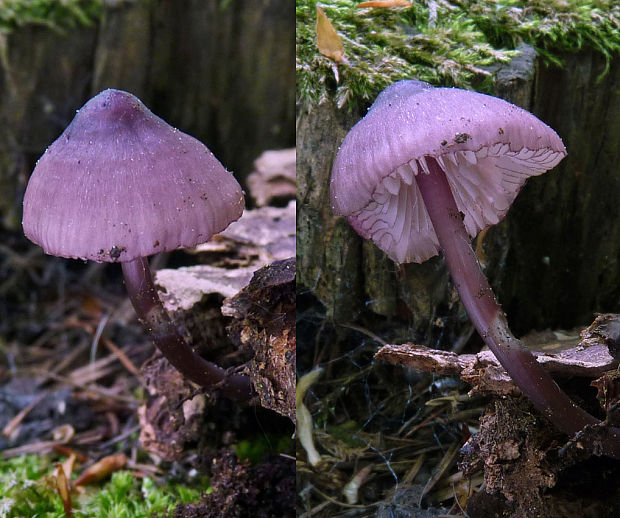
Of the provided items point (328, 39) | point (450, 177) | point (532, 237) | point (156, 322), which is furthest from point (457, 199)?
point (156, 322)

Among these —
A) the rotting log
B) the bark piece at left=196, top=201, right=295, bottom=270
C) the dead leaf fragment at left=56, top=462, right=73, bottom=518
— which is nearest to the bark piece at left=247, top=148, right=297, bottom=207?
the bark piece at left=196, top=201, right=295, bottom=270

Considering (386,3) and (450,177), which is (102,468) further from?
(386,3)

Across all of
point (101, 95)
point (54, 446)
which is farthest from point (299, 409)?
point (54, 446)

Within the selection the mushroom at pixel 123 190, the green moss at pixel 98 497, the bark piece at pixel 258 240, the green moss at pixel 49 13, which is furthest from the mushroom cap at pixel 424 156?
the green moss at pixel 49 13

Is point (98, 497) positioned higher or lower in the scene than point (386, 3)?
lower

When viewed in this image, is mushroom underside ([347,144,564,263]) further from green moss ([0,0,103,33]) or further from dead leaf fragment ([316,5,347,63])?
green moss ([0,0,103,33])

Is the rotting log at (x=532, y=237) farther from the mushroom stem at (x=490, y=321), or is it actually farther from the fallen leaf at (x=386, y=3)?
the fallen leaf at (x=386, y=3)

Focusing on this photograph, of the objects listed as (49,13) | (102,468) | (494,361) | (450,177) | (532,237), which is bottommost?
(102,468)
